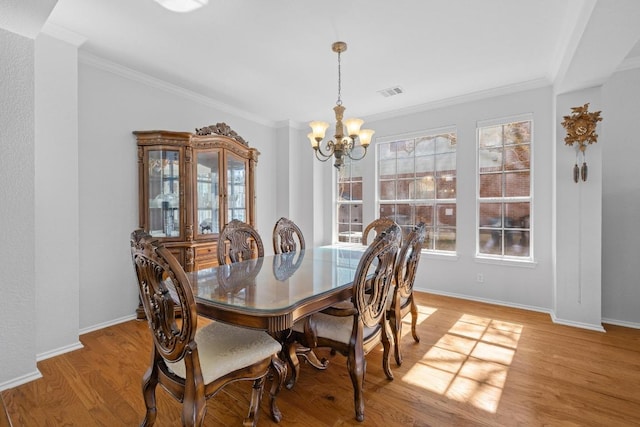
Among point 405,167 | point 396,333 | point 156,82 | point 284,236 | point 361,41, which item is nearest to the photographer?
point 396,333

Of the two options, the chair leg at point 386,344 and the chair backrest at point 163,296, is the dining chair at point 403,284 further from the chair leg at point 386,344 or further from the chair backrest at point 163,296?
the chair backrest at point 163,296

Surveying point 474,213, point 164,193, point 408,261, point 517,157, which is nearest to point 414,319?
point 408,261

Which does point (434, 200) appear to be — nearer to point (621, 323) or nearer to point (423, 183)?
point (423, 183)

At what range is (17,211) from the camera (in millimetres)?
2162

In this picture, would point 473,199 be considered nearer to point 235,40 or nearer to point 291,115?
point 291,115

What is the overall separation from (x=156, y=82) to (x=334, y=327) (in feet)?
11.2

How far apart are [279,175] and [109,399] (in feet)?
12.7

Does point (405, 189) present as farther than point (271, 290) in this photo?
Yes

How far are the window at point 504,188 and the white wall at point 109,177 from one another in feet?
13.5

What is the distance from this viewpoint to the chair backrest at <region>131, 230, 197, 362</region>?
1.29 metres

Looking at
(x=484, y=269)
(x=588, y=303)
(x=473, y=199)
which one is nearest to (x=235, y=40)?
(x=473, y=199)

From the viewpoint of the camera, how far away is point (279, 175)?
17.4 ft

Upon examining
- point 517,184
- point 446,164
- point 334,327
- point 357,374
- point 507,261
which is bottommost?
point 357,374

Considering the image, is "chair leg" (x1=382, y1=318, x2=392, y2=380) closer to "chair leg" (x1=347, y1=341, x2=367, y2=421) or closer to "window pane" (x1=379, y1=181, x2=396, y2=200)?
"chair leg" (x1=347, y1=341, x2=367, y2=421)
